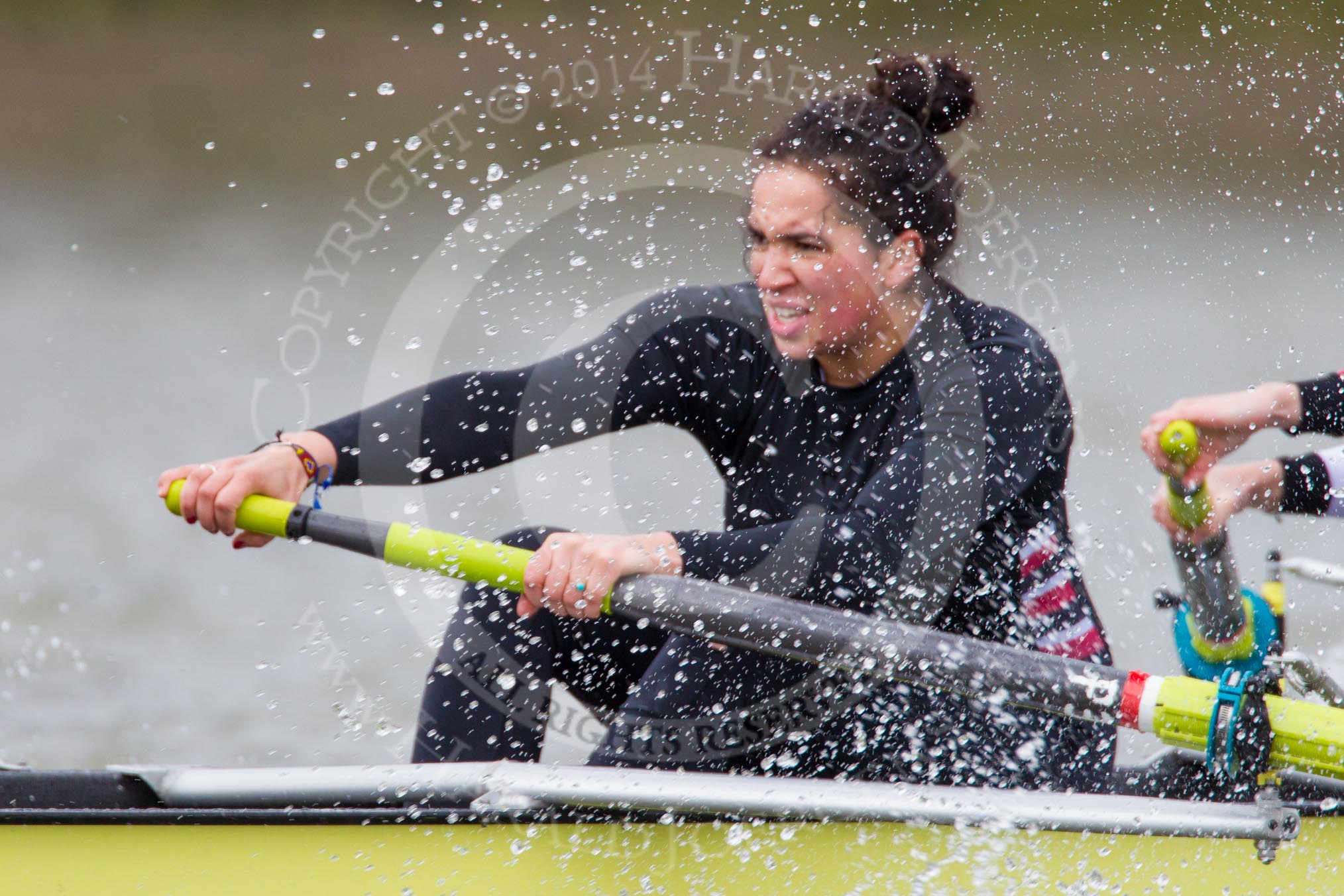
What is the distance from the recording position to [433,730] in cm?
114

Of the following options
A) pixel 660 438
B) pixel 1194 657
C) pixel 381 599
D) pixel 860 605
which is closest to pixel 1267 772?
pixel 860 605

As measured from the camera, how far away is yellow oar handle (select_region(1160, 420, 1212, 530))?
3.96 ft

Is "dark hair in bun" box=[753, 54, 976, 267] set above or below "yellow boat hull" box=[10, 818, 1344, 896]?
above

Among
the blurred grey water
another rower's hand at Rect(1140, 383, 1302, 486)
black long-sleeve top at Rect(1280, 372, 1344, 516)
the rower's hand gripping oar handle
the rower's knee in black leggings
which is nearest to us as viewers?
the rower's hand gripping oar handle

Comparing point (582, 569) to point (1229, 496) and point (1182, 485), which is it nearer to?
point (1182, 485)

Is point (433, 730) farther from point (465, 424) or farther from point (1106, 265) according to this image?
point (1106, 265)

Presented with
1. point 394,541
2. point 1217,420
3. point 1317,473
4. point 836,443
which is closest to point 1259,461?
point 1317,473

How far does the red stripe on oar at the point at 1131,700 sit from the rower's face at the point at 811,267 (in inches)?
16.0

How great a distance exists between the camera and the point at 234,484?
109 centimetres

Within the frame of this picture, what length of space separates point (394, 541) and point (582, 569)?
171 millimetres

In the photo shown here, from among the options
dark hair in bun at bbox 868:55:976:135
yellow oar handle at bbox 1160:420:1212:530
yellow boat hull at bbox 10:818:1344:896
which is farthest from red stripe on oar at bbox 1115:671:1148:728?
dark hair in bun at bbox 868:55:976:135

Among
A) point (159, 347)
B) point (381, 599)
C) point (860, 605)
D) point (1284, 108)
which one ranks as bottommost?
point (381, 599)

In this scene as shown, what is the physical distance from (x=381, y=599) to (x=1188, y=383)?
227cm

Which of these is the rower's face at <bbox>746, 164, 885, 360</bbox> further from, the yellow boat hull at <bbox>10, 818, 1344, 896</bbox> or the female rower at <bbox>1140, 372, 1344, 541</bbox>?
the yellow boat hull at <bbox>10, 818, 1344, 896</bbox>
